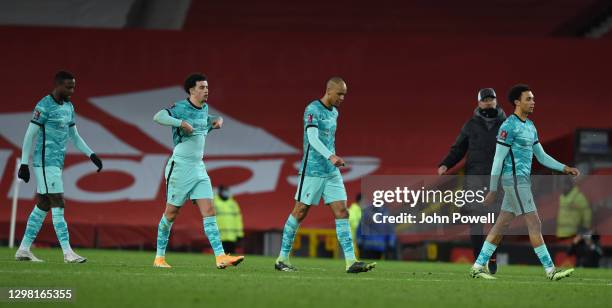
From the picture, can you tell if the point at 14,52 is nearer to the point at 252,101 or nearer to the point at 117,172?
the point at 117,172

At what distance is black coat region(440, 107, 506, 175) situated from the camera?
1248 centimetres

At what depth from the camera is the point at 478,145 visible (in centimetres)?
1253

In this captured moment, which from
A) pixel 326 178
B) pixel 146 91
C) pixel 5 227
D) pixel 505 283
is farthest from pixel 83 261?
pixel 146 91

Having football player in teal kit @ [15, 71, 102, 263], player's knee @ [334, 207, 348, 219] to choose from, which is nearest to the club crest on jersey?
player's knee @ [334, 207, 348, 219]

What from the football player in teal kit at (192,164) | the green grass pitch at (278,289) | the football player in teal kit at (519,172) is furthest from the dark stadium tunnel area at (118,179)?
the football player in teal kit at (519,172)

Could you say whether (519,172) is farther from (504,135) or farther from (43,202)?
(43,202)

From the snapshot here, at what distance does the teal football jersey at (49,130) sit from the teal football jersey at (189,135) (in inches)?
56.0

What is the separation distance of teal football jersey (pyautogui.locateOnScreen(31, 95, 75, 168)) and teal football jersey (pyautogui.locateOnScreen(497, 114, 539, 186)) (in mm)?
4649

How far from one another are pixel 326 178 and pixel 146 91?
49.9ft

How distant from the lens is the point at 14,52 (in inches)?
1012

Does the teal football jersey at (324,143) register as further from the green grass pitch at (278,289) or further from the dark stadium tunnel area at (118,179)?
the dark stadium tunnel area at (118,179)

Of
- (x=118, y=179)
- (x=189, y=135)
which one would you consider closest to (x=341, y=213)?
(x=189, y=135)

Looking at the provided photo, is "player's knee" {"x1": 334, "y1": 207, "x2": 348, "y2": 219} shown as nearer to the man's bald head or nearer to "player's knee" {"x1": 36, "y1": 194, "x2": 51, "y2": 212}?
the man's bald head

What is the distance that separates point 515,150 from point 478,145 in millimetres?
1994
